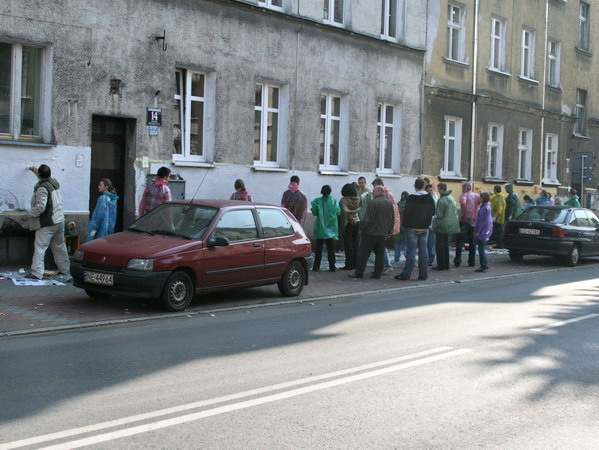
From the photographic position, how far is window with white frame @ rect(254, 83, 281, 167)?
19.0 m

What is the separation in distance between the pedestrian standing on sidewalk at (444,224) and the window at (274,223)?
5812 millimetres

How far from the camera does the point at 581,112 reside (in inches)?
1363

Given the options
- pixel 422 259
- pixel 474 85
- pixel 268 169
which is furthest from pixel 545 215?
pixel 474 85

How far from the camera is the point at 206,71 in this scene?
17484mm

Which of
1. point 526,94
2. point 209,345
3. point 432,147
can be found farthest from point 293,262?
point 526,94

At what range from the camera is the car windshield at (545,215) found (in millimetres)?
19734

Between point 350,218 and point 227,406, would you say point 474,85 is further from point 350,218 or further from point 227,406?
point 227,406

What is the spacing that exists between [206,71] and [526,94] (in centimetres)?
1679

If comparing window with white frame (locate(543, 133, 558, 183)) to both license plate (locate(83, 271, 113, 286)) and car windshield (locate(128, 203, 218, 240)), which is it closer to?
car windshield (locate(128, 203, 218, 240))

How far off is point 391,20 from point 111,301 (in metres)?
15.2

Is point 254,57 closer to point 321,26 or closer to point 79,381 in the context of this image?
point 321,26

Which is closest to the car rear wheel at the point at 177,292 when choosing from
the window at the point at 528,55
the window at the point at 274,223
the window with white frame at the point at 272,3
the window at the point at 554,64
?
the window at the point at 274,223

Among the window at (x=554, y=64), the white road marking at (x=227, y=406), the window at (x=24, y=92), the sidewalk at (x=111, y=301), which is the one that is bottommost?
the white road marking at (x=227, y=406)

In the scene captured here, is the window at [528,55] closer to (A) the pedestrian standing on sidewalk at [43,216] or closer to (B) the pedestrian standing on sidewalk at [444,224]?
(B) the pedestrian standing on sidewalk at [444,224]
